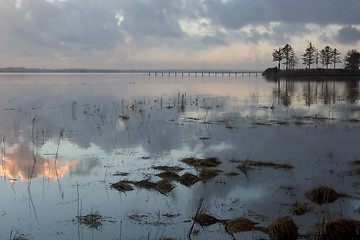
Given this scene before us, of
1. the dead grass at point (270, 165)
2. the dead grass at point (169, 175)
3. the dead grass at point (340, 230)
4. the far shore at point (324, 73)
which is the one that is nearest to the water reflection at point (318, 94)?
the dead grass at point (270, 165)

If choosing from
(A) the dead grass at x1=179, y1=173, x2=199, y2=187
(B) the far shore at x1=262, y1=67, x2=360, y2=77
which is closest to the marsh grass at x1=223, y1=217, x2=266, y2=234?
→ (A) the dead grass at x1=179, y1=173, x2=199, y2=187

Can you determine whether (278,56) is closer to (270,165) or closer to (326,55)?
(326,55)

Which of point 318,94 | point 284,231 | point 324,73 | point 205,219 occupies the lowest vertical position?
point 205,219

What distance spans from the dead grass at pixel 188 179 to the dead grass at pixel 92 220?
313 cm

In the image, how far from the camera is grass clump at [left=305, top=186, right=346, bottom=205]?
908 cm

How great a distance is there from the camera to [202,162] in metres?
12.6

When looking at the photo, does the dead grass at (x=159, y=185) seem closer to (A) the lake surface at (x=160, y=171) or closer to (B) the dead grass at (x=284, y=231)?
(A) the lake surface at (x=160, y=171)

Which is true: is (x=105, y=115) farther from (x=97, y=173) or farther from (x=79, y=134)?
(x=97, y=173)

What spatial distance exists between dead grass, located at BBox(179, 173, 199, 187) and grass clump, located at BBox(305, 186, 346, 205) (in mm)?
3369

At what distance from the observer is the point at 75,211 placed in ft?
28.4

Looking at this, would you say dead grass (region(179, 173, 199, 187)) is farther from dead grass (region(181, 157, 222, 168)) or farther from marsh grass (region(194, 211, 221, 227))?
marsh grass (region(194, 211, 221, 227))

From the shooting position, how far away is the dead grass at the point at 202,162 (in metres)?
12.5

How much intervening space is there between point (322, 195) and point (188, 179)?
3.95 m

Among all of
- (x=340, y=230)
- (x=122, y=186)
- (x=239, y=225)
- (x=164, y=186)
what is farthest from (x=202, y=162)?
(x=340, y=230)
